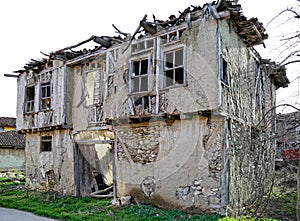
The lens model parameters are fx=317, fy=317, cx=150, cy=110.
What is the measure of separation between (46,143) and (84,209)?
19.2 ft

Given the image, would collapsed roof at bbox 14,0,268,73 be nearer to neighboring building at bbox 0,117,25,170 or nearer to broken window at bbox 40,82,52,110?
broken window at bbox 40,82,52,110

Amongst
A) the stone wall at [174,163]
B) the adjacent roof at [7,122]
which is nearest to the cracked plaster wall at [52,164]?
the stone wall at [174,163]

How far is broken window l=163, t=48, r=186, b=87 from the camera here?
417 inches

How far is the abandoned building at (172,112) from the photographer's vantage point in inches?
376

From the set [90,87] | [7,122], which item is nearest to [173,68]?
[90,87]

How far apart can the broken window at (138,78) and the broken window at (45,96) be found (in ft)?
18.8

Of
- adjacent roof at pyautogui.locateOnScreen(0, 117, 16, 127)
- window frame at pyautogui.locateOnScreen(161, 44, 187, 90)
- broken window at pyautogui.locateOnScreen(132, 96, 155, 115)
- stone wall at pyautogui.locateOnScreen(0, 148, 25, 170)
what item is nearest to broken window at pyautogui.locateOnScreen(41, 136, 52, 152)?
broken window at pyautogui.locateOnScreen(132, 96, 155, 115)

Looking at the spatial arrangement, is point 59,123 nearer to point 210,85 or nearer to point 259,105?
point 210,85

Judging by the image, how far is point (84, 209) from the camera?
36.2ft

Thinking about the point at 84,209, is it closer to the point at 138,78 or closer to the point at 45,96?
the point at 138,78

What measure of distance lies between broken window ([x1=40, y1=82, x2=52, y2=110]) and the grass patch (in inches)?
166

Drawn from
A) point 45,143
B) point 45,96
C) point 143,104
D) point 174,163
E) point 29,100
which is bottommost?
point 174,163

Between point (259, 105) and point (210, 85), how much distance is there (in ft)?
17.7

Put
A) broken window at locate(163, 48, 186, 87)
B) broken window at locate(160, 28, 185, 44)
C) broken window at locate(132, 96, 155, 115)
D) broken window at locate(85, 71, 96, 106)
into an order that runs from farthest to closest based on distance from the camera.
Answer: broken window at locate(85, 71, 96, 106) → broken window at locate(132, 96, 155, 115) → broken window at locate(163, 48, 186, 87) → broken window at locate(160, 28, 185, 44)
